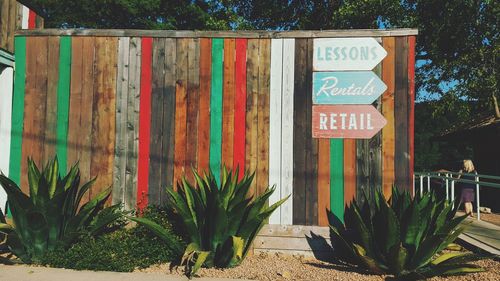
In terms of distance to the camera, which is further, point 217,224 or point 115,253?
point 115,253

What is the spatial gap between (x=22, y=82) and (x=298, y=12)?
16.4 m

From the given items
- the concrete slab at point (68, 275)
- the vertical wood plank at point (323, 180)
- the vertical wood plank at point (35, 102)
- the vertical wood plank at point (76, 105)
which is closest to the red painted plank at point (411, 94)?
the vertical wood plank at point (323, 180)

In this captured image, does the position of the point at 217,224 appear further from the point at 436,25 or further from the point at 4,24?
the point at 436,25

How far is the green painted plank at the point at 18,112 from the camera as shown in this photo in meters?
6.22

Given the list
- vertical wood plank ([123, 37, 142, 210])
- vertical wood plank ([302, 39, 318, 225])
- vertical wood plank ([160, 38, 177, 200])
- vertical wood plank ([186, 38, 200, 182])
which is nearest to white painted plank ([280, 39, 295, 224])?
vertical wood plank ([302, 39, 318, 225])

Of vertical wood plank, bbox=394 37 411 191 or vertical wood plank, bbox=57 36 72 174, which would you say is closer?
vertical wood plank, bbox=394 37 411 191

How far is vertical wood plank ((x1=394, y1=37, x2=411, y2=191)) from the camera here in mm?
5844

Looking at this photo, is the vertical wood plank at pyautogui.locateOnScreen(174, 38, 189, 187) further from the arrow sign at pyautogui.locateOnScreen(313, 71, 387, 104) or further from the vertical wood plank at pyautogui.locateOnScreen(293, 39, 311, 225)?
the arrow sign at pyautogui.locateOnScreen(313, 71, 387, 104)

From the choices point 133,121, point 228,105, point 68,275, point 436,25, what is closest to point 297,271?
point 228,105

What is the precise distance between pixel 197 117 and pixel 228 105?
1.61ft

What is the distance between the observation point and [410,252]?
4.78 metres

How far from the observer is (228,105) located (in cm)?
609

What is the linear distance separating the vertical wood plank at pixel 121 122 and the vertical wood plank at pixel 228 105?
1459 millimetres

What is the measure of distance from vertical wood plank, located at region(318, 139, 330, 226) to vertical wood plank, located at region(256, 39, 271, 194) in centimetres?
76
